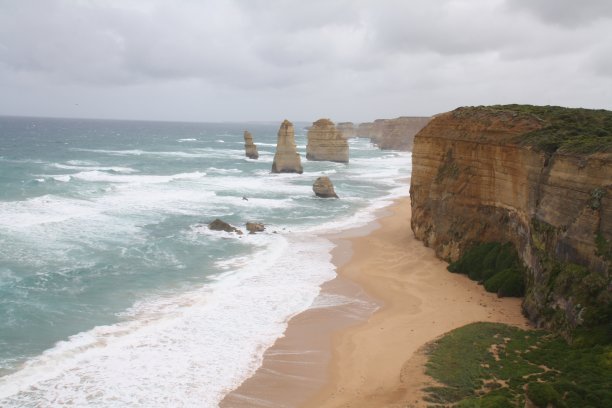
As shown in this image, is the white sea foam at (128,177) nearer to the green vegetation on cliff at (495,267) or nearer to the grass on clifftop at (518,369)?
the green vegetation on cliff at (495,267)

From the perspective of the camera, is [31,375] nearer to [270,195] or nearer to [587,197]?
[587,197]

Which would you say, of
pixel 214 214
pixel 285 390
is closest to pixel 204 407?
pixel 285 390

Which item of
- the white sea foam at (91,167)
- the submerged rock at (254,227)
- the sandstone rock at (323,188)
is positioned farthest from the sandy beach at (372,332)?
the white sea foam at (91,167)

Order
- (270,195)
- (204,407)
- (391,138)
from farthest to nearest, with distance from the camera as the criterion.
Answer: (391,138) < (270,195) < (204,407)

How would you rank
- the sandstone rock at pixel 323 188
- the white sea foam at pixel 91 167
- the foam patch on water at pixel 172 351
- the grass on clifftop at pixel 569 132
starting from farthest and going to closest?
1. the white sea foam at pixel 91 167
2. the sandstone rock at pixel 323 188
3. the grass on clifftop at pixel 569 132
4. the foam patch on water at pixel 172 351

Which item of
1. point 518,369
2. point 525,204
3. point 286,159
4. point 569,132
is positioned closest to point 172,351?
point 518,369

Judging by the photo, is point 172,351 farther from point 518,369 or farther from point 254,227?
point 254,227

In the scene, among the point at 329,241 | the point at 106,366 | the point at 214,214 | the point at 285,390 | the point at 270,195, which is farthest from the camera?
the point at 270,195
